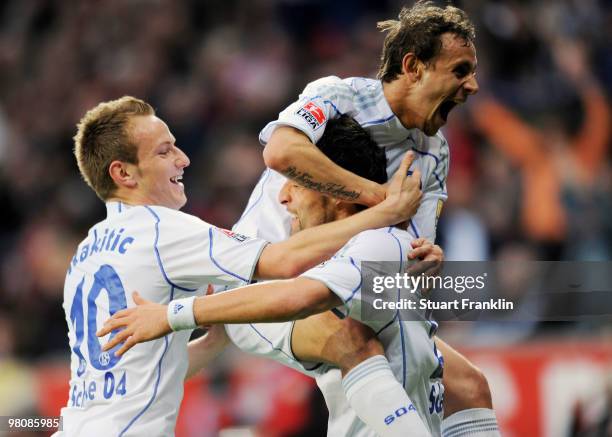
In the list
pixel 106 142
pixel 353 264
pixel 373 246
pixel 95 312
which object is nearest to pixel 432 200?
pixel 373 246

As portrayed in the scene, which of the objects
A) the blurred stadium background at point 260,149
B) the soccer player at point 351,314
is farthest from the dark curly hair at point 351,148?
the blurred stadium background at point 260,149

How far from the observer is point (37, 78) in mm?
12094

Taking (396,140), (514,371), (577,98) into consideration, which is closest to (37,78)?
(577,98)

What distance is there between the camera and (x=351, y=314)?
13.3ft

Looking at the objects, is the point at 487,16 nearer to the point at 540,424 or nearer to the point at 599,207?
the point at 599,207

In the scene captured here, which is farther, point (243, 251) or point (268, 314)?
point (243, 251)

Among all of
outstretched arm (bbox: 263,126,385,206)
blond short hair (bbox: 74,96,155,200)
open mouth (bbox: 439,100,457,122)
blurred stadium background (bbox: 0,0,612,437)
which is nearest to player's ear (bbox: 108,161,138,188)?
blond short hair (bbox: 74,96,155,200)

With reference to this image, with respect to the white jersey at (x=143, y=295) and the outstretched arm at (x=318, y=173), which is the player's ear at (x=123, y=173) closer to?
the white jersey at (x=143, y=295)

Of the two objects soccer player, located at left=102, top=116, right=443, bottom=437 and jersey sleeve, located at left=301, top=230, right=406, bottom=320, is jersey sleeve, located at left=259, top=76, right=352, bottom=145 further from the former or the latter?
jersey sleeve, located at left=301, top=230, right=406, bottom=320

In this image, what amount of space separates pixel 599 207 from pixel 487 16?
1882mm

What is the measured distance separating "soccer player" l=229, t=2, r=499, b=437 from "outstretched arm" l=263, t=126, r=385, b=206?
0.12 metres

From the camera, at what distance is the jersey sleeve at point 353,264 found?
393cm

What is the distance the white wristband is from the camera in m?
3.85

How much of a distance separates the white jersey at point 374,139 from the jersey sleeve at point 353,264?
0.58 metres
